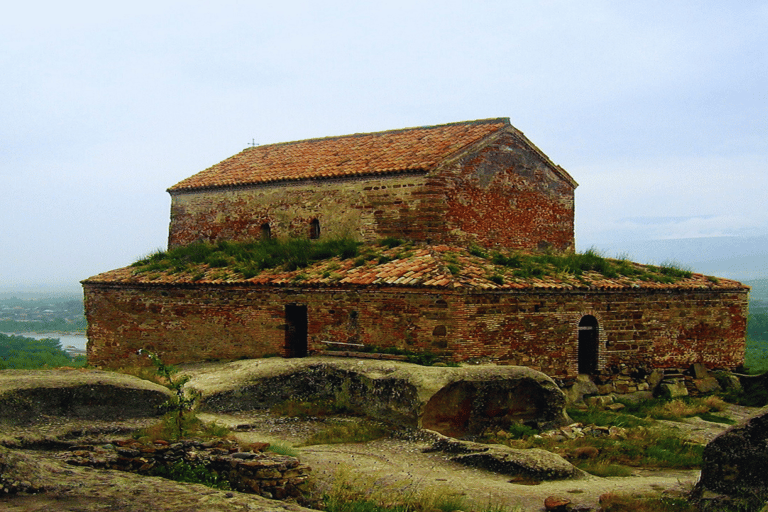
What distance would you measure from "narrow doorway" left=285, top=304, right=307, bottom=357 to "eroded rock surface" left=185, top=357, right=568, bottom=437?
1.74m

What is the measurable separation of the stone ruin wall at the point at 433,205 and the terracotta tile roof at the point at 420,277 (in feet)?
3.21

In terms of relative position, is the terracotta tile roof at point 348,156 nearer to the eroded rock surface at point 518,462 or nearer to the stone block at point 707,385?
the stone block at point 707,385

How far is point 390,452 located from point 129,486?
4.78 metres

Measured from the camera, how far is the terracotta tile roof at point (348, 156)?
17344mm

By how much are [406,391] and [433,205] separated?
5652mm

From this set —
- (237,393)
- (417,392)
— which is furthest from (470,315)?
(237,393)

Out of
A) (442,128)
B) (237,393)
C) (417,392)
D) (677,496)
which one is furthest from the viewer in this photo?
(442,128)

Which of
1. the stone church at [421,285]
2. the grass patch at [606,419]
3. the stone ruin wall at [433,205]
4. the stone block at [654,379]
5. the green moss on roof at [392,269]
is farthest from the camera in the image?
the stone ruin wall at [433,205]

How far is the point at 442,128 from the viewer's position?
64.7 feet

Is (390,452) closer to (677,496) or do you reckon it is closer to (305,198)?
(677,496)

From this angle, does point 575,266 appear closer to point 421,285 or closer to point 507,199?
point 507,199

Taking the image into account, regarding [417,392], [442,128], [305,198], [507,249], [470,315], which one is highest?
[442,128]

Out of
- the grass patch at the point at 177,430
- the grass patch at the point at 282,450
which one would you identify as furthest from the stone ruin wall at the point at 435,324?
the grass patch at the point at 282,450

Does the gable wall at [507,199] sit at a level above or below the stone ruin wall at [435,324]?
above
